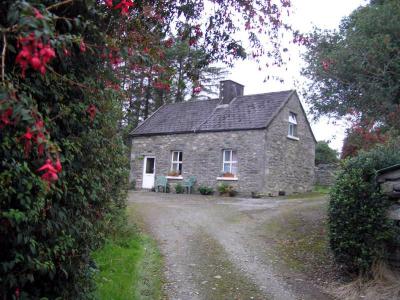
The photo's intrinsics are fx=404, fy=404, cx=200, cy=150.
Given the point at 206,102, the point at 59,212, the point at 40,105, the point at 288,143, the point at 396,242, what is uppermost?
the point at 206,102

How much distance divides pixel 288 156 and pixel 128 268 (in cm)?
1734

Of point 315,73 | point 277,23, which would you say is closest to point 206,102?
point 315,73

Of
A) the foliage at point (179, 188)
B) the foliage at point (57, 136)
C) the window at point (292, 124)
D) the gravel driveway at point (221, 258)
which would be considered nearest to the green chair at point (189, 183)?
the foliage at point (179, 188)

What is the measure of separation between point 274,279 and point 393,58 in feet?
25.2

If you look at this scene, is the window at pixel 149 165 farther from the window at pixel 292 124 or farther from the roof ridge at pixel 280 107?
the window at pixel 292 124

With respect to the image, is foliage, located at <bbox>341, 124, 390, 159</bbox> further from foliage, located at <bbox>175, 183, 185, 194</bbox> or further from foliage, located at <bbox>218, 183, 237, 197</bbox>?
foliage, located at <bbox>175, 183, 185, 194</bbox>

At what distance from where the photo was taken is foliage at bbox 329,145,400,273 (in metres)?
6.95

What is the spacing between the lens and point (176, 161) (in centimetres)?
2422

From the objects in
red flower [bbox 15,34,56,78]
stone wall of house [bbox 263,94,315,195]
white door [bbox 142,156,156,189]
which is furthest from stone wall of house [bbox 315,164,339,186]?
red flower [bbox 15,34,56,78]

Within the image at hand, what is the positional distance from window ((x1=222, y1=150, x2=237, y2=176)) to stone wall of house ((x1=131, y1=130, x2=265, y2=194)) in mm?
251

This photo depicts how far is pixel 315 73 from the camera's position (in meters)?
13.4

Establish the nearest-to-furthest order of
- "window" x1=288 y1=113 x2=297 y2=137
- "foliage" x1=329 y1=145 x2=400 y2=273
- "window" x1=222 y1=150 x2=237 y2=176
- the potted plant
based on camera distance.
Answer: "foliage" x1=329 y1=145 x2=400 y2=273 < "window" x1=222 y1=150 x2=237 y2=176 < "window" x1=288 y1=113 x2=297 y2=137 < the potted plant

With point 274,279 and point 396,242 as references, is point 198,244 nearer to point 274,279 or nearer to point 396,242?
point 274,279

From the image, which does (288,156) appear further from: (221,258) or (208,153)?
(221,258)
